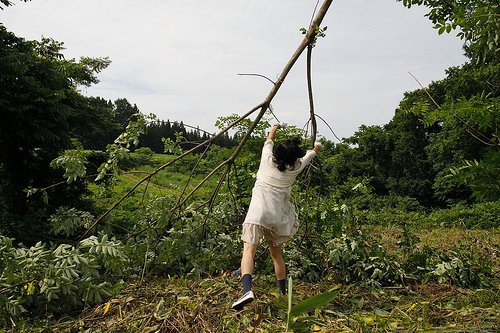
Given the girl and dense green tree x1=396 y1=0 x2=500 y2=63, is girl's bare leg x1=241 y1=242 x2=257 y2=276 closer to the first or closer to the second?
the girl

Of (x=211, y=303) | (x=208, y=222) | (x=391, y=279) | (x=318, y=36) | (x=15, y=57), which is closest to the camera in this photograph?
(x=211, y=303)

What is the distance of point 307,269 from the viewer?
4184 mm

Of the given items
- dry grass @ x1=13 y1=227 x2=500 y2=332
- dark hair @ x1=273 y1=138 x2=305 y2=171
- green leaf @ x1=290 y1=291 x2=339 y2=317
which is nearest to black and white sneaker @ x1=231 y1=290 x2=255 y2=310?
dry grass @ x1=13 y1=227 x2=500 y2=332

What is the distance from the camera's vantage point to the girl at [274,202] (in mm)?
3146

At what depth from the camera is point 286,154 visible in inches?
127

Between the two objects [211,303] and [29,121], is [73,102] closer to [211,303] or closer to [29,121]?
[29,121]

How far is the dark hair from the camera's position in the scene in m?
3.24

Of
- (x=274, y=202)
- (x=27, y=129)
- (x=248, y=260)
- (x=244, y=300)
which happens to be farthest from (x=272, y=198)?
(x=27, y=129)

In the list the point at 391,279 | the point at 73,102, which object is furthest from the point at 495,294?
the point at 73,102

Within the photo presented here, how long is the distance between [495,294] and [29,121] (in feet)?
22.9

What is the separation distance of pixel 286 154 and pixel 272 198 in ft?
1.34

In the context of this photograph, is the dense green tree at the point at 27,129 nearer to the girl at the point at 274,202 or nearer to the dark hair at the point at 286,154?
the girl at the point at 274,202

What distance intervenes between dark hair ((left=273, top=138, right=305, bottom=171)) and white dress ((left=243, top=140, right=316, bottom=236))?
5 cm

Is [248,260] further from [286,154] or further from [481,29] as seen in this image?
[481,29]
